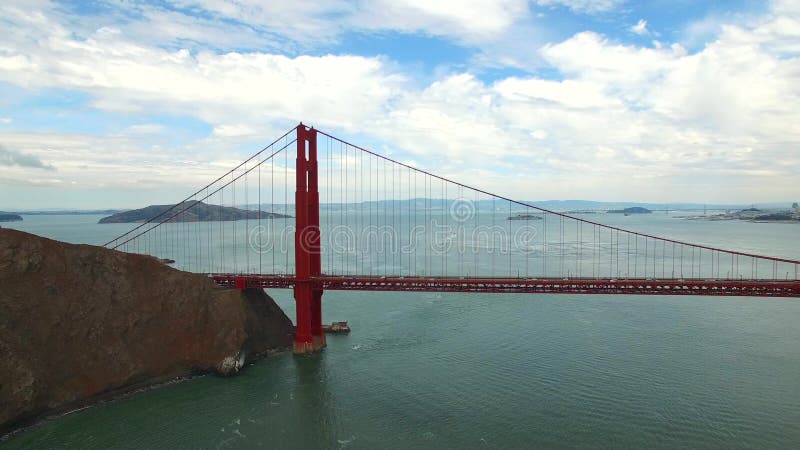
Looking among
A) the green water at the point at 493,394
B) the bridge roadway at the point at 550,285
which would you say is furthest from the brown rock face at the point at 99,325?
the bridge roadway at the point at 550,285

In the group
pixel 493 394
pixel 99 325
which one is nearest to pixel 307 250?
pixel 99 325

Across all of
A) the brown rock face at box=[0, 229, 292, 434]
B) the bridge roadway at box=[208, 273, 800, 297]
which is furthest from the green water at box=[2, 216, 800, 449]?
the bridge roadway at box=[208, 273, 800, 297]

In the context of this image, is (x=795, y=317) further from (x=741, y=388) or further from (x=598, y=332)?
(x=741, y=388)

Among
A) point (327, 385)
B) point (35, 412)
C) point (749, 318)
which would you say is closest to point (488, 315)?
point (327, 385)

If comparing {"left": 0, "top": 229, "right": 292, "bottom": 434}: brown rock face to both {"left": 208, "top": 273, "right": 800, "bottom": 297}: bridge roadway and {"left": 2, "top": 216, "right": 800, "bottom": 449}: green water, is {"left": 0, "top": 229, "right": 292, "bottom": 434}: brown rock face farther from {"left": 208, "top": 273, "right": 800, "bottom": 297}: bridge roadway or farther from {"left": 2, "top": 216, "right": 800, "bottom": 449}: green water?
{"left": 208, "top": 273, "right": 800, "bottom": 297}: bridge roadway

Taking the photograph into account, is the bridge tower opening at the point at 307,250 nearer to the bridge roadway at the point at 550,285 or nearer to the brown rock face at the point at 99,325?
the bridge roadway at the point at 550,285

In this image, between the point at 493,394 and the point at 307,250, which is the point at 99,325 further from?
the point at 493,394
